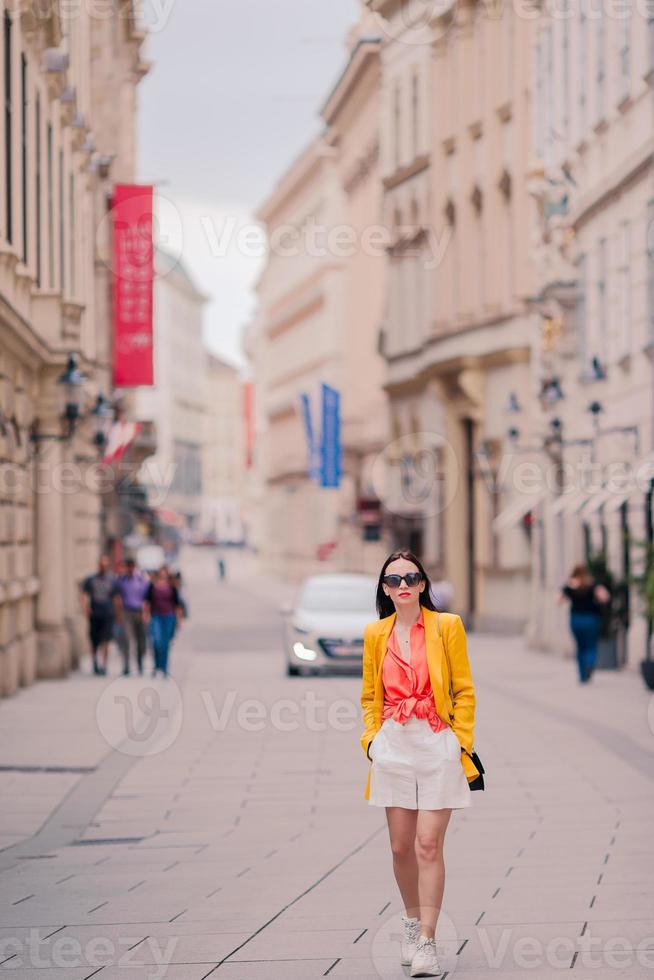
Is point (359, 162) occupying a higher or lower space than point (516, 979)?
higher

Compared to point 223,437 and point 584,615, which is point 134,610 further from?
point 223,437

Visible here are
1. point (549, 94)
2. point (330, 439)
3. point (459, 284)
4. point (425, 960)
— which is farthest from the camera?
point (330, 439)

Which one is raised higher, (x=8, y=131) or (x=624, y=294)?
(x=8, y=131)

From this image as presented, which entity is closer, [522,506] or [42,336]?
[42,336]

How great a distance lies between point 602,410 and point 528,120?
1510 cm

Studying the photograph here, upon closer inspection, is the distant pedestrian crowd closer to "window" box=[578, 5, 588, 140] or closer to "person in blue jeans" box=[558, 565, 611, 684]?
"person in blue jeans" box=[558, 565, 611, 684]

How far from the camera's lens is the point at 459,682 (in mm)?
7957

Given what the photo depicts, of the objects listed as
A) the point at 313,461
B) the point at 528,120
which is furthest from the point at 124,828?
the point at 313,461

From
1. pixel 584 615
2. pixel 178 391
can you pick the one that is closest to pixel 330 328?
pixel 584 615

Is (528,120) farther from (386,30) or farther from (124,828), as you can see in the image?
(124,828)

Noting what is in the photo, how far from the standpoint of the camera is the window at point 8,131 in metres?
24.3

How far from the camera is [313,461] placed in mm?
67938

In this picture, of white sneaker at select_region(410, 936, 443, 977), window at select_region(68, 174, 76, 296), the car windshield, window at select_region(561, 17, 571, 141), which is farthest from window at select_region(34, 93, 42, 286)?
white sneaker at select_region(410, 936, 443, 977)

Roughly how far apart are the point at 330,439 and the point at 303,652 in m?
40.5
